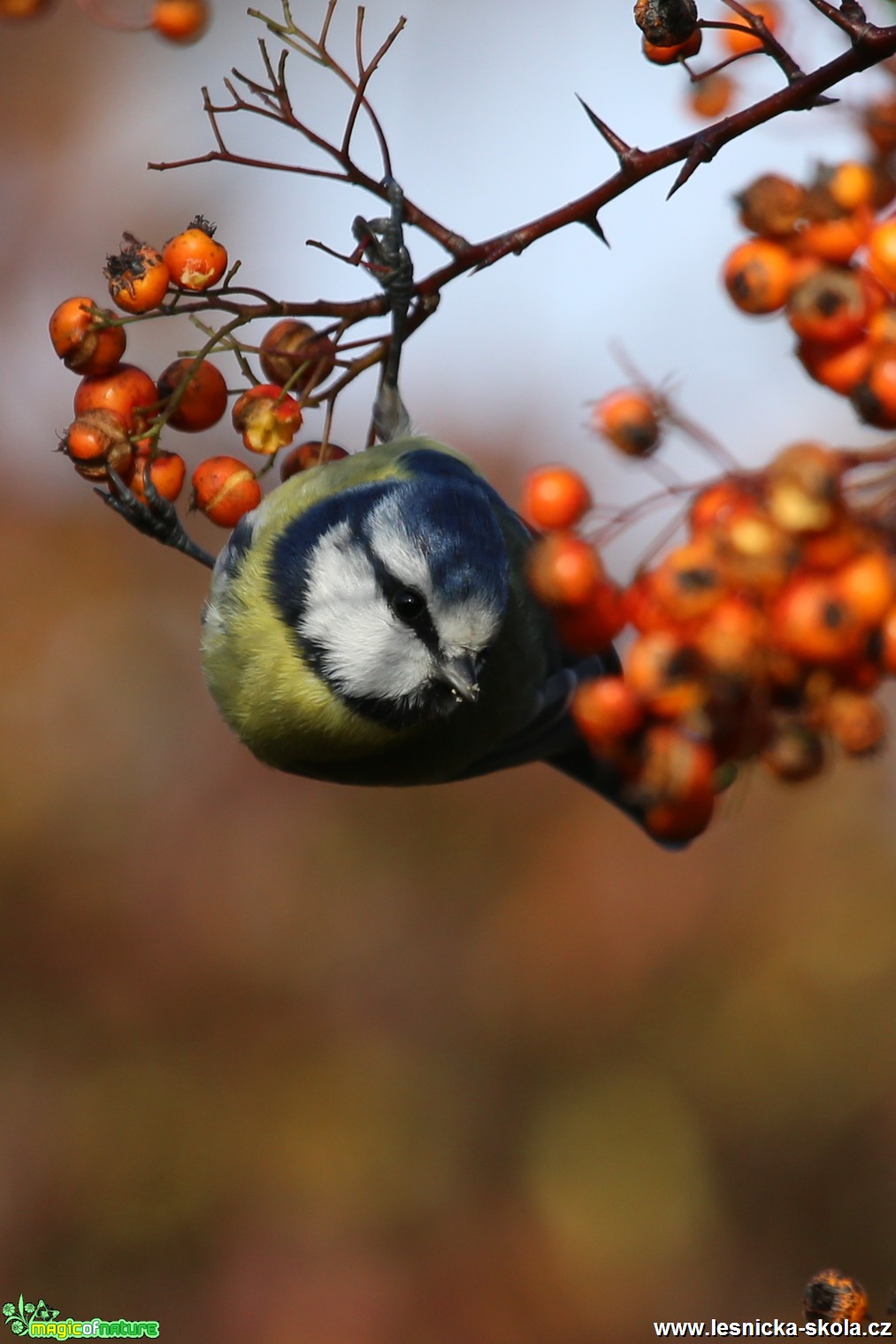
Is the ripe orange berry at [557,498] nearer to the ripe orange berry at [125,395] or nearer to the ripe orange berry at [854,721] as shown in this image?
the ripe orange berry at [854,721]

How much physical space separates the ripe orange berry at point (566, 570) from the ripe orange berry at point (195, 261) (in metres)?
0.86

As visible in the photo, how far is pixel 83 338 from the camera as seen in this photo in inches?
86.0

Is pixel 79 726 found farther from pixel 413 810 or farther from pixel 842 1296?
pixel 842 1296

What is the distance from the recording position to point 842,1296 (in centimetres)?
165

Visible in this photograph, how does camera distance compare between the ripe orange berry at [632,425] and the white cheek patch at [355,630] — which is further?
the white cheek patch at [355,630]

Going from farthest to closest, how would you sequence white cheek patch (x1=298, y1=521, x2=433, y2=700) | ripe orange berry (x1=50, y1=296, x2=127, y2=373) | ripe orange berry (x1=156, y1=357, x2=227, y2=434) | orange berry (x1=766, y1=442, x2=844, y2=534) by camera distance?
white cheek patch (x1=298, y1=521, x2=433, y2=700)
ripe orange berry (x1=156, y1=357, x2=227, y2=434)
ripe orange berry (x1=50, y1=296, x2=127, y2=373)
orange berry (x1=766, y1=442, x2=844, y2=534)

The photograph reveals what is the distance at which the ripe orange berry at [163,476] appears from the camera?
2354 millimetres

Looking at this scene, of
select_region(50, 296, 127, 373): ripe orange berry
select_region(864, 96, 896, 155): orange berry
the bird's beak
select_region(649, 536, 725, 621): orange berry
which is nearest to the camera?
select_region(649, 536, 725, 621): orange berry

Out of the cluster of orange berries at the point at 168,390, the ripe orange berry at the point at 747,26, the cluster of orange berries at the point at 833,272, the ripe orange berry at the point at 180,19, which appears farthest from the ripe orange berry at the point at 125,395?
the cluster of orange berries at the point at 833,272

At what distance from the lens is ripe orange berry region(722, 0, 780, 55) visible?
196cm

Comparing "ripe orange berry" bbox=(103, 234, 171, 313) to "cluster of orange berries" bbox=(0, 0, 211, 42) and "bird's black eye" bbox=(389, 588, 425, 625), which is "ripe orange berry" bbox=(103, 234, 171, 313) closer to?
"cluster of orange berries" bbox=(0, 0, 211, 42)

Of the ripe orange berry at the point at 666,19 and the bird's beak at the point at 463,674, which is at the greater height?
the ripe orange berry at the point at 666,19

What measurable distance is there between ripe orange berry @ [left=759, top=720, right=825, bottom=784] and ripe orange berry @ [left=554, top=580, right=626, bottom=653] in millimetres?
232

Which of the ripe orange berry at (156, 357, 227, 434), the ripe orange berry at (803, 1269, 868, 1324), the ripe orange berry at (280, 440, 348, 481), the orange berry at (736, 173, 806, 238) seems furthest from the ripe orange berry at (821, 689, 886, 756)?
the ripe orange berry at (280, 440, 348, 481)
